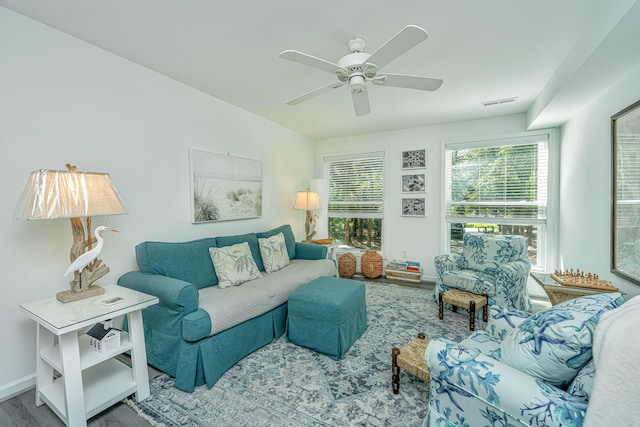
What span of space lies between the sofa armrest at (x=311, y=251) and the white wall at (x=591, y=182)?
9.20 feet

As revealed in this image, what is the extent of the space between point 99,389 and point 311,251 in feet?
8.34

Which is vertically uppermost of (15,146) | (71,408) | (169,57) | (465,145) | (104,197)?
(169,57)

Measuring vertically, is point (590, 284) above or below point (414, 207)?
below

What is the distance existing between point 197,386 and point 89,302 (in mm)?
902

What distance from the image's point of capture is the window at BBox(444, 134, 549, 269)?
3730 millimetres

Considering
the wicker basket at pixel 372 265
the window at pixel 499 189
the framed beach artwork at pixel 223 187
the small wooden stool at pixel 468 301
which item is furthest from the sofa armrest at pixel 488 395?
the window at pixel 499 189

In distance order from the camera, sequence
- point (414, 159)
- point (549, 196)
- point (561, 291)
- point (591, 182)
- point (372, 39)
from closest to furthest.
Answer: point (372, 39), point (561, 291), point (591, 182), point (549, 196), point (414, 159)

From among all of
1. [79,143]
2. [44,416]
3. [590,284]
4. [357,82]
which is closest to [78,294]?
[44,416]

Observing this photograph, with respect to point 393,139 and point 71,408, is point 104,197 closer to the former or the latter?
point 71,408

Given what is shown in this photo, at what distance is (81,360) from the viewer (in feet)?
5.32

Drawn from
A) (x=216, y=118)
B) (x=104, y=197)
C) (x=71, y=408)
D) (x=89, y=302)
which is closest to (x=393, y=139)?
(x=216, y=118)

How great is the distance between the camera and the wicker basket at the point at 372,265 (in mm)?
4523

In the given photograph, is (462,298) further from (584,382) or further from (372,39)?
(372,39)

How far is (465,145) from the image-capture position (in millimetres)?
4105
